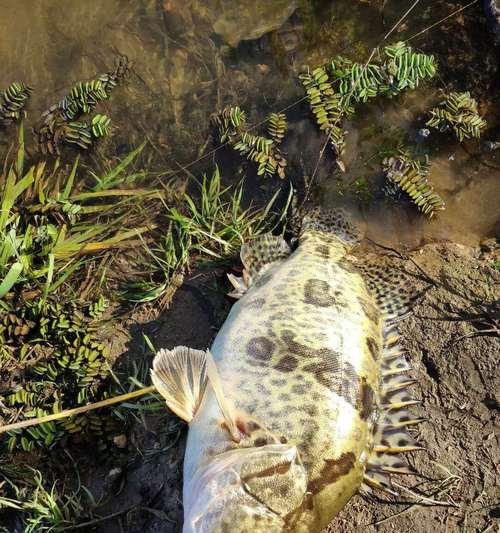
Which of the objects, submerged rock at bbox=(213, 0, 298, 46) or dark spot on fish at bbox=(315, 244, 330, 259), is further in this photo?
submerged rock at bbox=(213, 0, 298, 46)

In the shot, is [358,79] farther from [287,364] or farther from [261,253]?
[287,364]

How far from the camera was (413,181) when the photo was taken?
5977 mm

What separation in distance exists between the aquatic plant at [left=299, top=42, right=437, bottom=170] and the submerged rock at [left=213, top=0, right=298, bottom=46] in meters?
0.80

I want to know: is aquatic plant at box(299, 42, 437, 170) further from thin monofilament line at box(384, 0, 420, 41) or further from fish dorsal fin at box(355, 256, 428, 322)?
fish dorsal fin at box(355, 256, 428, 322)

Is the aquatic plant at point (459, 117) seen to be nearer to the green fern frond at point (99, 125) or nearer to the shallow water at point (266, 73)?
the shallow water at point (266, 73)

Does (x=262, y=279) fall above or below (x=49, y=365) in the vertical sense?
above

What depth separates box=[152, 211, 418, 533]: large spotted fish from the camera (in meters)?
3.92

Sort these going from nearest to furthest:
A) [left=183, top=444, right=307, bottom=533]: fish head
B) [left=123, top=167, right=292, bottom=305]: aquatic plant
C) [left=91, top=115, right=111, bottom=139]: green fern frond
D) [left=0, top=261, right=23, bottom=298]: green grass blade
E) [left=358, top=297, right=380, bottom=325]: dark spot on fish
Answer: [left=183, top=444, right=307, bottom=533]: fish head → [left=358, top=297, right=380, bottom=325]: dark spot on fish → [left=0, top=261, right=23, bottom=298]: green grass blade → [left=123, top=167, right=292, bottom=305]: aquatic plant → [left=91, top=115, right=111, bottom=139]: green fern frond

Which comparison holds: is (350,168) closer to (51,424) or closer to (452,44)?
(452,44)

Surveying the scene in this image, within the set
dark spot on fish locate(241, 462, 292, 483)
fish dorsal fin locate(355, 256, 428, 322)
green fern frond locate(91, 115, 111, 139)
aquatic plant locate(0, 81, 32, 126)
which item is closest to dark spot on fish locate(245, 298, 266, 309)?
fish dorsal fin locate(355, 256, 428, 322)

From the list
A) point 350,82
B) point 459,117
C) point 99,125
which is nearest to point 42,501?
point 99,125

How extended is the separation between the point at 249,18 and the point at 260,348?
3769mm

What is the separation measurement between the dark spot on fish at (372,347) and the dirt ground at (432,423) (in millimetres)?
791

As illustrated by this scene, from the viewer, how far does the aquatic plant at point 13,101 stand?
6.37 meters
